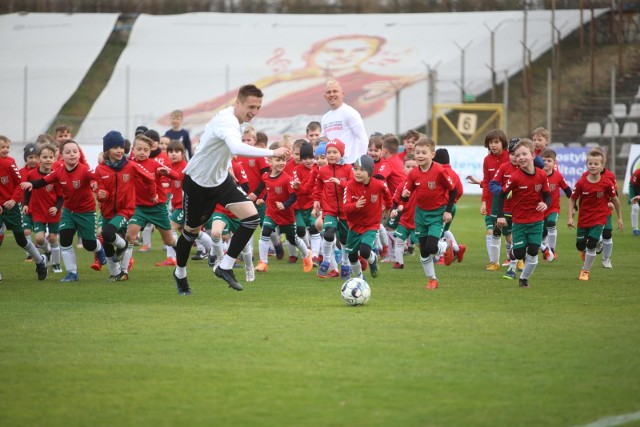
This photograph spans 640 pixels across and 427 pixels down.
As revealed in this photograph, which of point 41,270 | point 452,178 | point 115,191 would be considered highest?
point 452,178

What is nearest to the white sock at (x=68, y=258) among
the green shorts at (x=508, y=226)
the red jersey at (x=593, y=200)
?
the green shorts at (x=508, y=226)

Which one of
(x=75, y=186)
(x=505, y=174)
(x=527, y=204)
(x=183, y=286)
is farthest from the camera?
(x=75, y=186)

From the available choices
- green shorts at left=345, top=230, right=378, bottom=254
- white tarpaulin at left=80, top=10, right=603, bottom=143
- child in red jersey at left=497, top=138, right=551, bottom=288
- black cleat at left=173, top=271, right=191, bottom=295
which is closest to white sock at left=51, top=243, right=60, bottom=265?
black cleat at left=173, top=271, right=191, bottom=295

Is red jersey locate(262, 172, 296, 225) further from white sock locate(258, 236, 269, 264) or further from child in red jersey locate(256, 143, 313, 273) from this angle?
white sock locate(258, 236, 269, 264)

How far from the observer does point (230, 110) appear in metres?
11.3

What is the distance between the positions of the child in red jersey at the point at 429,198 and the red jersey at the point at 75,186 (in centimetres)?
414

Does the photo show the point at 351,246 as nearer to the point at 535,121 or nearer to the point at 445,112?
the point at 445,112

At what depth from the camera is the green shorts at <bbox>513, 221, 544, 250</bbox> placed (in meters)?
12.5

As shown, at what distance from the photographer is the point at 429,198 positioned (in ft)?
41.6

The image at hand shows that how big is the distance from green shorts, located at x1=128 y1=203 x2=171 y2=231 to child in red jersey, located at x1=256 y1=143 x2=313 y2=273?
1.73m

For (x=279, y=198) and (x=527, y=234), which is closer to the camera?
(x=527, y=234)

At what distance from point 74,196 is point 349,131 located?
390cm

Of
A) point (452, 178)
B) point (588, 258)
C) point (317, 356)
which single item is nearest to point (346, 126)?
point (452, 178)

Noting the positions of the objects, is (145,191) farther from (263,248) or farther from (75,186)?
(263,248)
